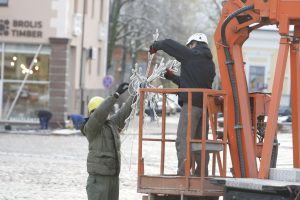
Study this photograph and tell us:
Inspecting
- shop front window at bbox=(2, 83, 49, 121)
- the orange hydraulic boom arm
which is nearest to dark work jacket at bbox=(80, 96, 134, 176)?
the orange hydraulic boom arm

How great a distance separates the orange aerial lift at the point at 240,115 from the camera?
9.62 meters

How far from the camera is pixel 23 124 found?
144 feet

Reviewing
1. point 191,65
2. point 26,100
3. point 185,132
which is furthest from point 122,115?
point 26,100

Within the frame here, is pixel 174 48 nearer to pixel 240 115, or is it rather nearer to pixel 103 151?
pixel 240 115

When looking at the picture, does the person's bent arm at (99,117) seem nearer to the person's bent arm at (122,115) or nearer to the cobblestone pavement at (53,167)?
the person's bent arm at (122,115)

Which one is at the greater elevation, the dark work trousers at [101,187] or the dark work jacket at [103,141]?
the dark work jacket at [103,141]

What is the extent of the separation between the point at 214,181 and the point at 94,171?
1.88 m

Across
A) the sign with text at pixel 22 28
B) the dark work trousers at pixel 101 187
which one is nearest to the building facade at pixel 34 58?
the sign with text at pixel 22 28

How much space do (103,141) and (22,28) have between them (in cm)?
3298

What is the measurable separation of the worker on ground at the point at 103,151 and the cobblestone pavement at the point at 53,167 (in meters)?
0.96

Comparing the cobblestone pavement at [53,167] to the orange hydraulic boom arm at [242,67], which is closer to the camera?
the orange hydraulic boom arm at [242,67]

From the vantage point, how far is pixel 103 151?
1120 centimetres

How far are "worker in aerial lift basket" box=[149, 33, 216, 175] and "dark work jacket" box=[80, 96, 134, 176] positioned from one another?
0.94 m

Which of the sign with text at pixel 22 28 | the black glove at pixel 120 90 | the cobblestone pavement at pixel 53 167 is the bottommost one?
the cobblestone pavement at pixel 53 167
